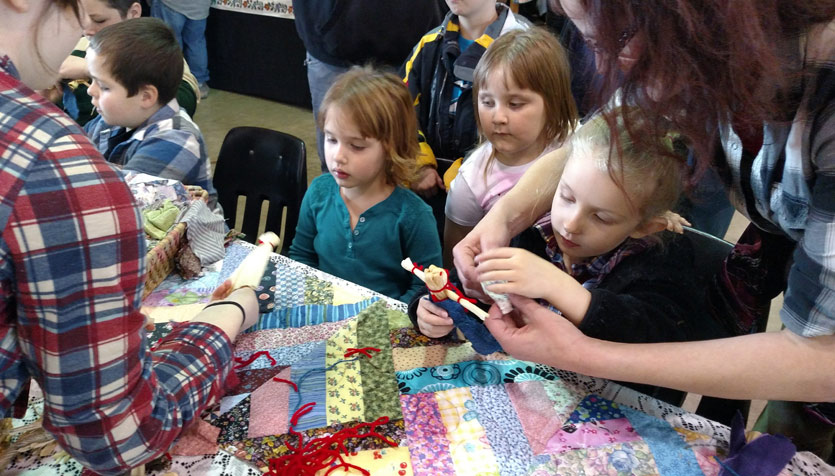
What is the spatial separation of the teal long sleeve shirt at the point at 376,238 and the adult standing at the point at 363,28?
0.92 m

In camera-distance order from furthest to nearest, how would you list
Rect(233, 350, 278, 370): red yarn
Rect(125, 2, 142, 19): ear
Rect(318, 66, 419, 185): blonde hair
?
1. Rect(125, 2, 142, 19): ear
2. Rect(318, 66, 419, 185): blonde hair
3. Rect(233, 350, 278, 370): red yarn

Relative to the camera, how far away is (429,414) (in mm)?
966

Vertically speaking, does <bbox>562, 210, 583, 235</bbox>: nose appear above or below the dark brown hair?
below

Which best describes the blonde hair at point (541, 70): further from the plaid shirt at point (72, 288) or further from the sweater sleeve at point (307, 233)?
the plaid shirt at point (72, 288)

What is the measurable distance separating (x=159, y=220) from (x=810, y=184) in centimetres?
131

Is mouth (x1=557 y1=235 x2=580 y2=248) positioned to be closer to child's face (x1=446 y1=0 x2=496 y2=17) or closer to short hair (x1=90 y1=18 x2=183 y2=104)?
child's face (x1=446 y1=0 x2=496 y2=17)

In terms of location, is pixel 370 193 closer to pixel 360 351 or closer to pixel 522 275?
pixel 360 351

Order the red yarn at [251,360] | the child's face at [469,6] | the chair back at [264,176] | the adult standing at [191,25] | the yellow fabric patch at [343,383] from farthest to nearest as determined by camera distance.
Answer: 1. the adult standing at [191,25]
2. the child's face at [469,6]
3. the chair back at [264,176]
4. the red yarn at [251,360]
5. the yellow fabric patch at [343,383]

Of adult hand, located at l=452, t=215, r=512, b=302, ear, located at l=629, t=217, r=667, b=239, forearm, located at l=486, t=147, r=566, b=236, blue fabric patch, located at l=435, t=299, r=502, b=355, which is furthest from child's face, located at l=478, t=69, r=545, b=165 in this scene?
blue fabric patch, located at l=435, t=299, r=502, b=355

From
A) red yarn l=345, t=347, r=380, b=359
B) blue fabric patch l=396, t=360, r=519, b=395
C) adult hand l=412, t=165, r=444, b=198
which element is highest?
blue fabric patch l=396, t=360, r=519, b=395

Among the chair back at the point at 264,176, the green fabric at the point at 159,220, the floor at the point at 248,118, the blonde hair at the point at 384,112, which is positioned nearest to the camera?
the green fabric at the point at 159,220

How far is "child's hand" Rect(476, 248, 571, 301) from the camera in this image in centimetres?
92

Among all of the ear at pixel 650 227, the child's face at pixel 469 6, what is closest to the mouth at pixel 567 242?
the ear at pixel 650 227

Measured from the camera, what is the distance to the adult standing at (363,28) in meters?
2.52
